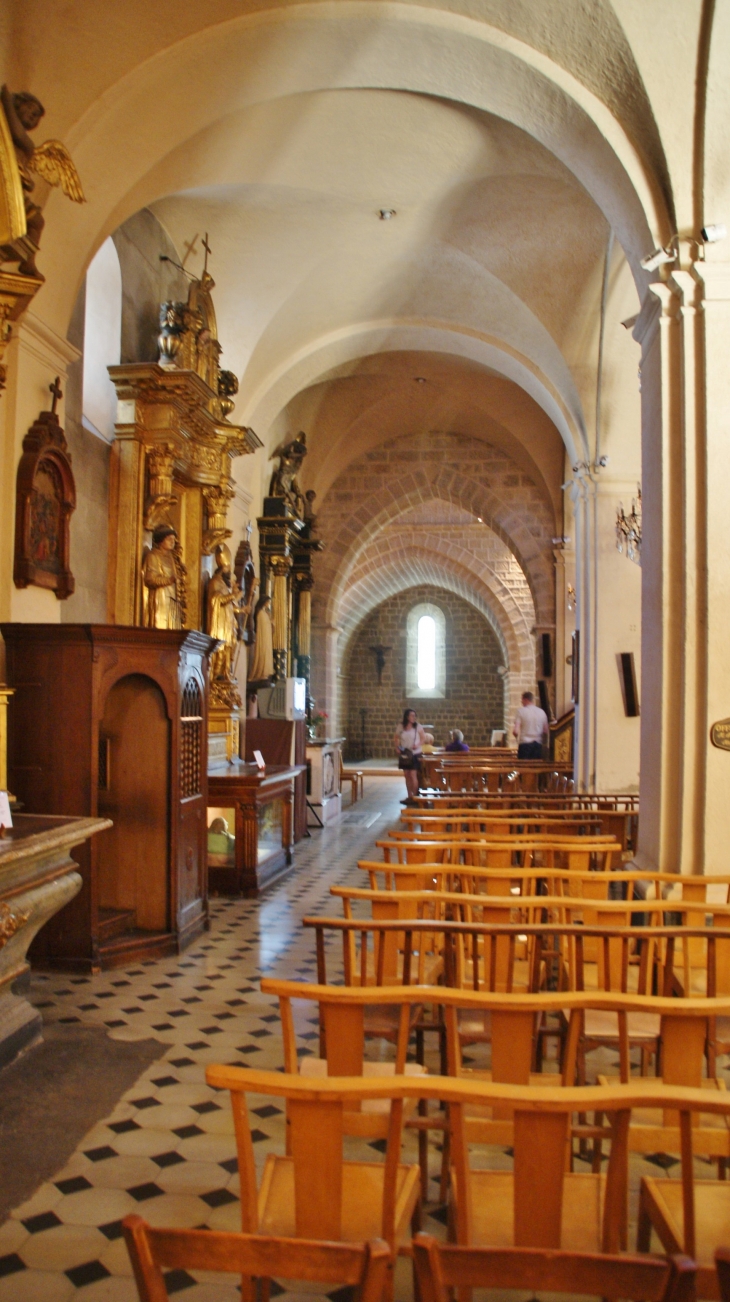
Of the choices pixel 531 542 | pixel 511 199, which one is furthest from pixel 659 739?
pixel 531 542

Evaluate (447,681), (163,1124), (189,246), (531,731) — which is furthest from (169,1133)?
(447,681)

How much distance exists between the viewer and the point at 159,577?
752 centimetres

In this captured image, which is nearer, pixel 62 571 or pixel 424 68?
pixel 62 571

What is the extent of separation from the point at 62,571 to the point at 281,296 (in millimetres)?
5048

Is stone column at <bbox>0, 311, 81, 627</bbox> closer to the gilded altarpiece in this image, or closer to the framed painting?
the framed painting

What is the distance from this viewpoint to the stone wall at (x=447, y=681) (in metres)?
26.7

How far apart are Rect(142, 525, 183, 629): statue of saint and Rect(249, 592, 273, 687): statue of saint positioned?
3.71 meters

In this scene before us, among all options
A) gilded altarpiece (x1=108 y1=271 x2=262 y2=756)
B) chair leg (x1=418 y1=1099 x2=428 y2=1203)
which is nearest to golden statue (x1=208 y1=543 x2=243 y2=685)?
gilded altarpiece (x1=108 y1=271 x2=262 y2=756)

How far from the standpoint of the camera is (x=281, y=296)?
32.3 ft

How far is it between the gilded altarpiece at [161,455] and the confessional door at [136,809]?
150 cm

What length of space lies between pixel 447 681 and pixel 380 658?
194 cm

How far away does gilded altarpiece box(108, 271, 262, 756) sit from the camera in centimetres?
→ 748

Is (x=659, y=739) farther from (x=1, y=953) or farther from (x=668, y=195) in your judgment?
(x=1, y=953)

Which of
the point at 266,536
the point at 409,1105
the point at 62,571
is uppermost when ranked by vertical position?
the point at 266,536
